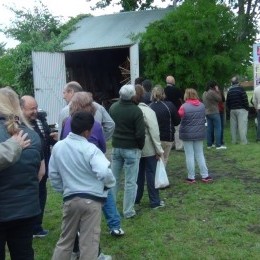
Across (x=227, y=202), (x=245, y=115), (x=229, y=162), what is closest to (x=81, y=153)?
(x=227, y=202)

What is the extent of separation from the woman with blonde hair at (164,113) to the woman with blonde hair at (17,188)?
12.8ft

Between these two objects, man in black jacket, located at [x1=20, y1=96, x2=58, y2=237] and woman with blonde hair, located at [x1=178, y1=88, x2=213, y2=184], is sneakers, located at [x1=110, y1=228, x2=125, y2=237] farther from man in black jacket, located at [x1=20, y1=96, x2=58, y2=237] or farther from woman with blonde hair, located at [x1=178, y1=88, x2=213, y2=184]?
woman with blonde hair, located at [x1=178, y1=88, x2=213, y2=184]

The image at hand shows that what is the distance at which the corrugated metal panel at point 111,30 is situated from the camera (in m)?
16.1

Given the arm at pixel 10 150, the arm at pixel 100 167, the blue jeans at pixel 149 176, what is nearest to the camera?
the arm at pixel 10 150

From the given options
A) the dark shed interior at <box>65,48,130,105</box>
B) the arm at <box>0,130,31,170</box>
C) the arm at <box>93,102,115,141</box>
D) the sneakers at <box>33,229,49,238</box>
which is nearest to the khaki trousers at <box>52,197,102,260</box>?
the arm at <box>0,130,31,170</box>

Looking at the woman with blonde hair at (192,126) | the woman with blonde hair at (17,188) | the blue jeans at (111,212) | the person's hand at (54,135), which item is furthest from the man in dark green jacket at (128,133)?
the woman with blonde hair at (17,188)

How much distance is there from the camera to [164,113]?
7211mm

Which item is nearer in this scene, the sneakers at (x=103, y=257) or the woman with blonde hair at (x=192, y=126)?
the sneakers at (x=103, y=257)

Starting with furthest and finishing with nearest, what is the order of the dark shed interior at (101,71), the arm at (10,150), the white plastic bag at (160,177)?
1. the dark shed interior at (101,71)
2. the white plastic bag at (160,177)
3. the arm at (10,150)

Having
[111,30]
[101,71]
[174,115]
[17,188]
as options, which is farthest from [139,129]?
[101,71]

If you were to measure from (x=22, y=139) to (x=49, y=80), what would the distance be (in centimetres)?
1303

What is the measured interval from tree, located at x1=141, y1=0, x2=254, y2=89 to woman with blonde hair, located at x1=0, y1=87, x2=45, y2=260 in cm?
1074

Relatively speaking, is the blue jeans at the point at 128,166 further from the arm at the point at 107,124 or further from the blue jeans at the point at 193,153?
the blue jeans at the point at 193,153

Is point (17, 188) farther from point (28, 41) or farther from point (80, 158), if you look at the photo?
point (28, 41)
